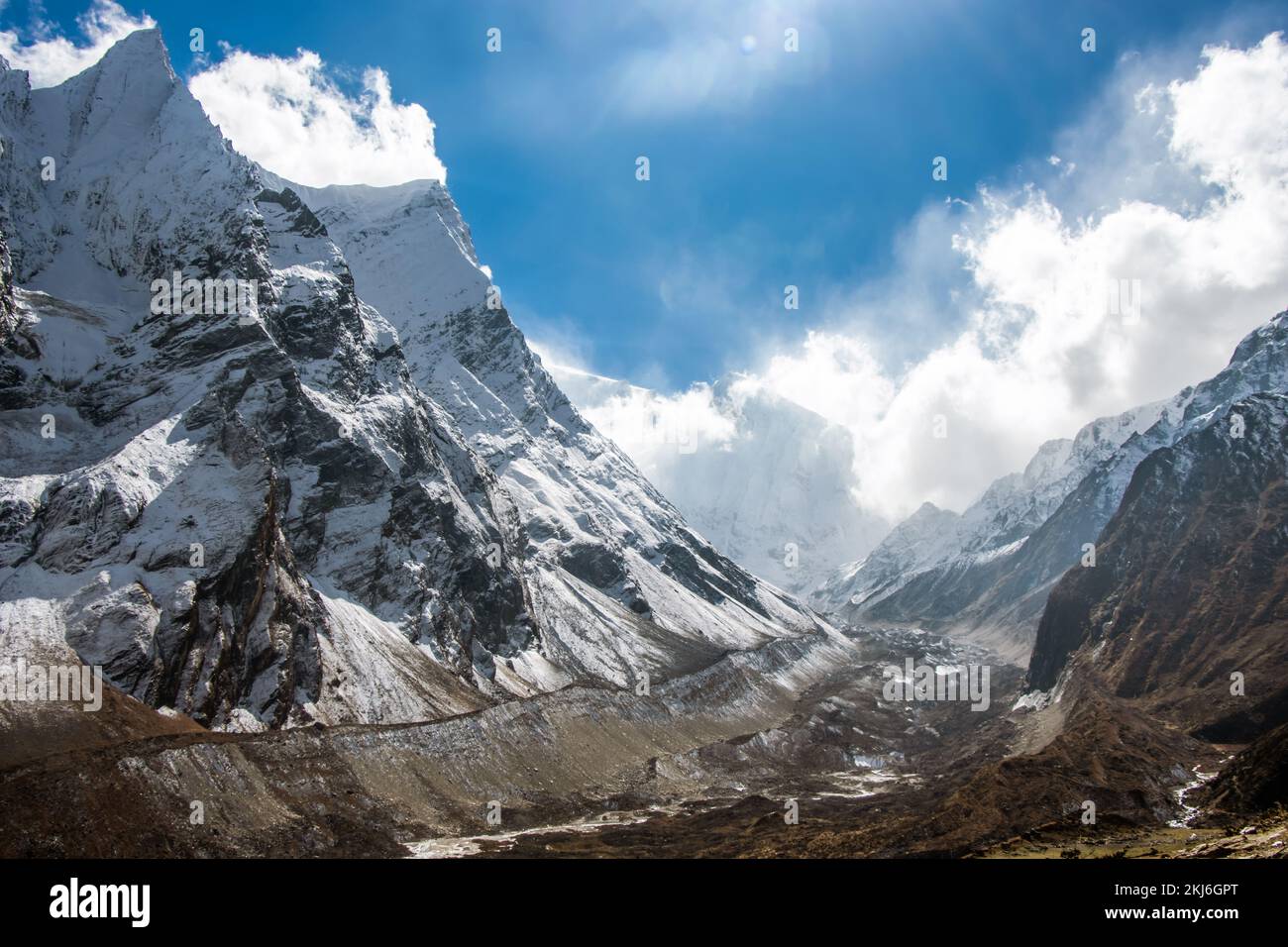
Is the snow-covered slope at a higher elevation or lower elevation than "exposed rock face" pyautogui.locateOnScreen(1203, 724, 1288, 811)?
higher

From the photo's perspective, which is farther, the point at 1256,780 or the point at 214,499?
the point at 214,499

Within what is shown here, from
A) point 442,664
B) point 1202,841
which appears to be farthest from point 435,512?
point 1202,841

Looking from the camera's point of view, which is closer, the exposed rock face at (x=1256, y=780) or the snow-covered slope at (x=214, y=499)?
the exposed rock face at (x=1256, y=780)

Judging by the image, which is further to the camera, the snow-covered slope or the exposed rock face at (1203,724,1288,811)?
the snow-covered slope

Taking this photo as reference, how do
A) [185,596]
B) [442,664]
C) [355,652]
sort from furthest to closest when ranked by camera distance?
[442,664] → [355,652] → [185,596]

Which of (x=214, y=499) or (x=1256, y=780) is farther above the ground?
(x=214, y=499)

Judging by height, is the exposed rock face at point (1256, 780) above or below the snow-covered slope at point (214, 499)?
below

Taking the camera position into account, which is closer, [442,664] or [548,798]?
[548,798]
